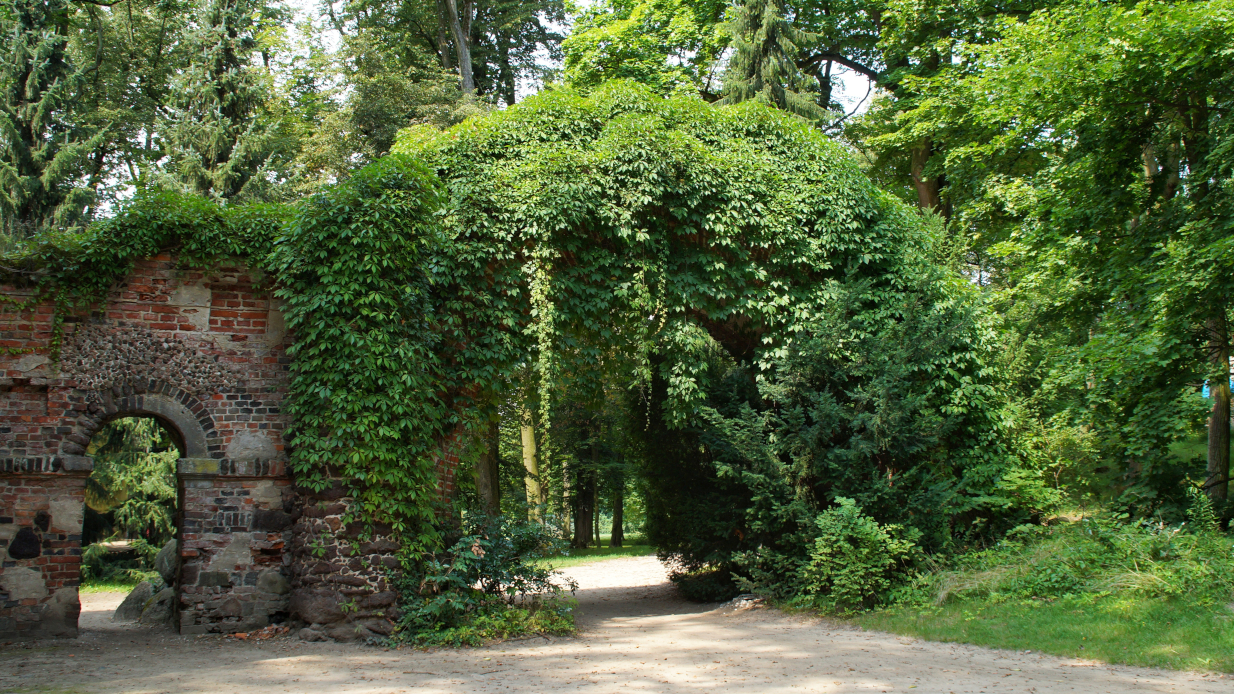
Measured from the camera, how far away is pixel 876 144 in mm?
17031

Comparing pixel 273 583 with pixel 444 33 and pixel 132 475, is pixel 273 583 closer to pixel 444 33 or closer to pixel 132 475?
pixel 132 475

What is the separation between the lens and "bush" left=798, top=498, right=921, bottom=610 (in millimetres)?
8469

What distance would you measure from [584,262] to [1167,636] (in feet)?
21.6

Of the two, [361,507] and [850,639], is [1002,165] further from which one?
[361,507]

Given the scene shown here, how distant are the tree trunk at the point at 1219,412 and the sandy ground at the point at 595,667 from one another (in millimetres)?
5090

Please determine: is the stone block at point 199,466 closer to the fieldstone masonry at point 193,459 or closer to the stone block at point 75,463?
the fieldstone masonry at point 193,459

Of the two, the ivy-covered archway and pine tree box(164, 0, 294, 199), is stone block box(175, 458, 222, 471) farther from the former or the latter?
pine tree box(164, 0, 294, 199)

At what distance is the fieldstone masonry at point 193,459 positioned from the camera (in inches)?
283

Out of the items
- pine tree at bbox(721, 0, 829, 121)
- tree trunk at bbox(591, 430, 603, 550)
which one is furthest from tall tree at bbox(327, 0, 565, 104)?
tree trunk at bbox(591, 430, 603, 550)

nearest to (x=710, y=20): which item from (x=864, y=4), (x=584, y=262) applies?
(x=864, y=4)

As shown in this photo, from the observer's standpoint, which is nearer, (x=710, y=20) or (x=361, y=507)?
(x=361, y=507)

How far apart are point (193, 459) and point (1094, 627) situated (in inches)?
339

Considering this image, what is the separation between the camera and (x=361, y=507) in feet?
24.2

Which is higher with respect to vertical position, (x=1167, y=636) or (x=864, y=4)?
(x=864, y=4)
